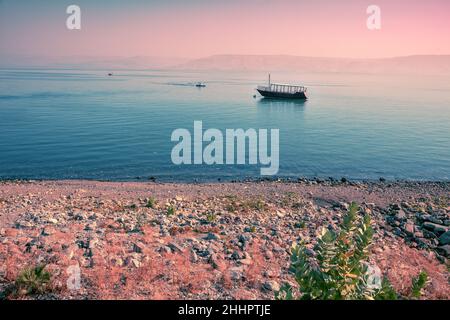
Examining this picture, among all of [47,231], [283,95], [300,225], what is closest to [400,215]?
[300,225]

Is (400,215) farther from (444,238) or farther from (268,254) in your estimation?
(268,254)

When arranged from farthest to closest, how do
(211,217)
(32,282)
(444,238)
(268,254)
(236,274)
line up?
(211,217)
(444,238)
(268,254)
(236,274)
(32,282)

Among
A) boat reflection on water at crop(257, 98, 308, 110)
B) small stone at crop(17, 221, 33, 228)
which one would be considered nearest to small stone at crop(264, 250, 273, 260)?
small stone at crop(17, 221, 33, 228)

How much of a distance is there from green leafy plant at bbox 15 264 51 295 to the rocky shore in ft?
0.57

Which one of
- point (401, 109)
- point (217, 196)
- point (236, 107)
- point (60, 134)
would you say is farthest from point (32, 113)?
point (401, 109)

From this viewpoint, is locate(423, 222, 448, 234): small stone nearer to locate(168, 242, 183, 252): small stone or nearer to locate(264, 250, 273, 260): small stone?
locate(264, 250, 273, 260): small stone

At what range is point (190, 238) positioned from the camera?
12.6 meters

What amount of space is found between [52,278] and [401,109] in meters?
86.8

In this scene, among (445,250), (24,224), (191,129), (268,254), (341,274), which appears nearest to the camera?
(341,274)

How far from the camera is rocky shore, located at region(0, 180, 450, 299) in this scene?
9094mm

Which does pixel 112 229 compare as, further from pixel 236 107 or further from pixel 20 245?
pixel 236 107

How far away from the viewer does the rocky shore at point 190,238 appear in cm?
909

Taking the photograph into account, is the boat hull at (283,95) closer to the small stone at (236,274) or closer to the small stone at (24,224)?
the small stone at (24,224)

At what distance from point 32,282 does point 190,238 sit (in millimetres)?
5500
